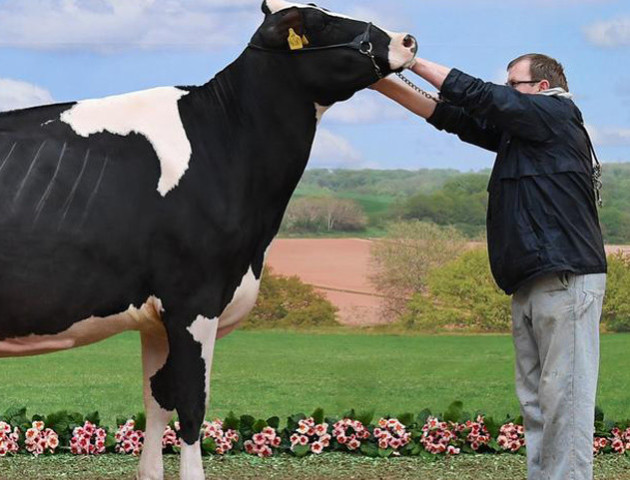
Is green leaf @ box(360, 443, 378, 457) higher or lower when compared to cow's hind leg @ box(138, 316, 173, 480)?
lower

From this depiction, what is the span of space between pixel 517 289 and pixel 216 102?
183 cm

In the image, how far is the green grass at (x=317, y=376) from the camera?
934 cm

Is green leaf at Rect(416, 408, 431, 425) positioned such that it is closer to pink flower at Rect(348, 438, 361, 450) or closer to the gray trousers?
pink flower at Rect(348, 438, 361, 450)

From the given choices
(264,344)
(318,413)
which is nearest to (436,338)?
(264,344)

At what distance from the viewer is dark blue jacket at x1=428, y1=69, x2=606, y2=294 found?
542 cm

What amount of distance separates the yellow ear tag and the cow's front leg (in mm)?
1397

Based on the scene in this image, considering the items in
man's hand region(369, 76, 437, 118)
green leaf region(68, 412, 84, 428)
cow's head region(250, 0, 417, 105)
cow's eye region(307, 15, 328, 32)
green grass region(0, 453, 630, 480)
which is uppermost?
cow's eye region(307, 15, 328, 32)

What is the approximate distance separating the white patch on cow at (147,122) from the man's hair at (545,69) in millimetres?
1822

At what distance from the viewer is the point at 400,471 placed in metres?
7.19

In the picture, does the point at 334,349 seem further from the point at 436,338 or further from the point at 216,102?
the point at 216,102

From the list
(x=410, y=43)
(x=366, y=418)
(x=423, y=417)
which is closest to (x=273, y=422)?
(x=366, y=418)

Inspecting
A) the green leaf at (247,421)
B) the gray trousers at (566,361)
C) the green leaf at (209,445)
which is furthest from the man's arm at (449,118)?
the green leaf at (209,445)

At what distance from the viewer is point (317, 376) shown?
9945 mm

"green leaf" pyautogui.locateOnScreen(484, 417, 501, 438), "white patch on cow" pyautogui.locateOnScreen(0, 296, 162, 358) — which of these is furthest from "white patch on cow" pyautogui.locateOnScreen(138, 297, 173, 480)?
"green leaf" pyautogui.locateOnScreen(484, 417, 501, 438)
